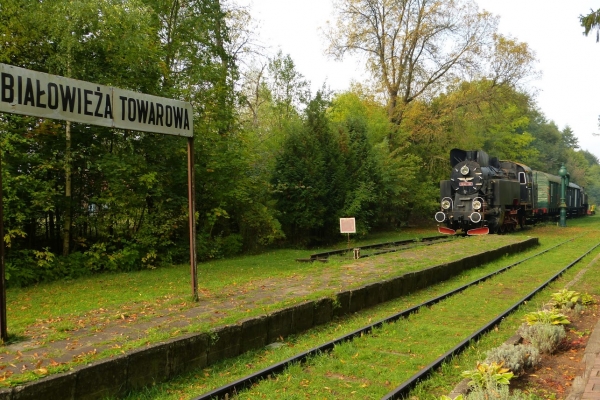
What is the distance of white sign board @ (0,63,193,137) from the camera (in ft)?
17.5

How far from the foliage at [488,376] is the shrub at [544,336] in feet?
5.61

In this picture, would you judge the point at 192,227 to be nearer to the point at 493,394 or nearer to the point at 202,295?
the point at 202,295

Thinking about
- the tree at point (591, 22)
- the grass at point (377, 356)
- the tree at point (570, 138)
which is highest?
the tree at point (570, 138)

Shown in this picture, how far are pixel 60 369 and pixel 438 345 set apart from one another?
4723mm

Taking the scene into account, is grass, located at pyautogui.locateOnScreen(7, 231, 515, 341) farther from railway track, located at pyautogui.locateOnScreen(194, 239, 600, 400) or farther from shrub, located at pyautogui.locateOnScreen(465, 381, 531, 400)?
shrub, located at pyautogui.locateOnScreen(465, 381, 531, 400)

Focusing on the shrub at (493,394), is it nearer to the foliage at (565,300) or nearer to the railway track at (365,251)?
the foliage at (565,300)

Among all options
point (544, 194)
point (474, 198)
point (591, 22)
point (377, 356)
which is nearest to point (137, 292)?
point (377, 356)

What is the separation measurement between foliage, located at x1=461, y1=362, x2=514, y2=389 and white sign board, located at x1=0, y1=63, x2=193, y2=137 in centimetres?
531

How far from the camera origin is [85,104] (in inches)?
240

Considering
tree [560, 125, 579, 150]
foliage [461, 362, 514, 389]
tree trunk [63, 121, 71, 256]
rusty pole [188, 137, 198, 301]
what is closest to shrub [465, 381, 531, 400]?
foliage [461, 362, 514, 389]

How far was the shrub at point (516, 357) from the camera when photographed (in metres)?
5.14

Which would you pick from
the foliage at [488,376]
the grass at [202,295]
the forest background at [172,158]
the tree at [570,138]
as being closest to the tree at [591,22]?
the forest background at [172,158]

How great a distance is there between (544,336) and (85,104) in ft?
21.4

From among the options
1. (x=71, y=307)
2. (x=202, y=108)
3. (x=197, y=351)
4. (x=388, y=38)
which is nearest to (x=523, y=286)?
(x=197, y=351)
